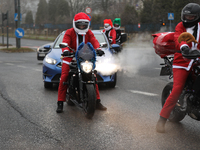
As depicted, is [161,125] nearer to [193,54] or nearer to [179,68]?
[179,68]

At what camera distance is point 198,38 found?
4.50 meters

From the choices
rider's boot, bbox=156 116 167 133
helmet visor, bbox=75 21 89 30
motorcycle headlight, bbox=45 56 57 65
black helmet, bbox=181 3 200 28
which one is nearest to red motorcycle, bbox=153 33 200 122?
rider's boot, bbox=156 116 167 133

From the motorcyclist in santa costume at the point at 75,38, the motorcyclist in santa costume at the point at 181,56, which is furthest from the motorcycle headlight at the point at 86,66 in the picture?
the motorcyclist in santa costume at the point at 181,56

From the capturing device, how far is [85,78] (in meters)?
5.48

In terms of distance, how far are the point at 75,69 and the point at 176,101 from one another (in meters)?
1.97

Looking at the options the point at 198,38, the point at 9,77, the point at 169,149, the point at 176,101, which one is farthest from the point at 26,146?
the point at 9,77

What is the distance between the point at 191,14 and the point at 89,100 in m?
2.04

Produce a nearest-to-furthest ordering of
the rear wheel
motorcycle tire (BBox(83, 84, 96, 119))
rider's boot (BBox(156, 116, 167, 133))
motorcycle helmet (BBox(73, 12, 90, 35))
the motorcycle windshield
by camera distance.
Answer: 1. rider's boot (BBox(156, 116, 167, 133))
2. motorcycle tire (BBox(83, 84, 96, 119))
3. the motorcycle windshield
4. motorcycle helmet (BBox(73, 12, 90, 35))
5. the rear wheel

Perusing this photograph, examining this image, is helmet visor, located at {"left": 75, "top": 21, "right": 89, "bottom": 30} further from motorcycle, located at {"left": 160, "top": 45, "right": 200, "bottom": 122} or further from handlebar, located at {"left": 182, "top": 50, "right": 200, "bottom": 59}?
handlebar, located at {"left": 182, "top": 50, "right": 200, "bottom": 59}

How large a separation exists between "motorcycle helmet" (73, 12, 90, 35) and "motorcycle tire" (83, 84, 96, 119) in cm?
109

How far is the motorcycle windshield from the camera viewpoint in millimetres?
5449

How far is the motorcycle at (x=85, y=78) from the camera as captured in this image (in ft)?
17.6

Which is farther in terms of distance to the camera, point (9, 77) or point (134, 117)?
point (9, 77)

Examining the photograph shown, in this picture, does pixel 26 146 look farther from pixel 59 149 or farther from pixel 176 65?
pixel 176 65
